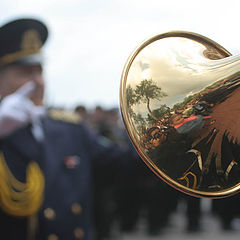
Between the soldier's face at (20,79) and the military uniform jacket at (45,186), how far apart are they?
0.16 m

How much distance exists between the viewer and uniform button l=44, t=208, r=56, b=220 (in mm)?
2465

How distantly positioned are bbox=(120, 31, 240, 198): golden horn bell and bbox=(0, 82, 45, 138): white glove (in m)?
1.38

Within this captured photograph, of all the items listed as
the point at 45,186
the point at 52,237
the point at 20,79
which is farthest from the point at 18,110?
the point at 52,237

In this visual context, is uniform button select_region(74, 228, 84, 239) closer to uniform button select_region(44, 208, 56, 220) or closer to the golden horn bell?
uniform button select_region(44, 208, 56, 220)

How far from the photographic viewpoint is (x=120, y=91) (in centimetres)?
131

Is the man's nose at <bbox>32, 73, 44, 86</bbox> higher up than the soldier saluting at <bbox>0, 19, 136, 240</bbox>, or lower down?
higher up

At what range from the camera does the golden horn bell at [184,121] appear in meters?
1.32

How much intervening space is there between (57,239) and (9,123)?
65 cm

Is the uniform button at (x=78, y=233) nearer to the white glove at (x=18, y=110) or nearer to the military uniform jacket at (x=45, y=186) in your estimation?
the military uniform jacket at (x=45, y=186)

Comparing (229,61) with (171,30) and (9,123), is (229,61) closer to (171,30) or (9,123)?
(171,30)

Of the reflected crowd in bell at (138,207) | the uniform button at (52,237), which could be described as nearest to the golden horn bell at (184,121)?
the uniform button at (52,237)

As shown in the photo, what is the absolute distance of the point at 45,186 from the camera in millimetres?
2521

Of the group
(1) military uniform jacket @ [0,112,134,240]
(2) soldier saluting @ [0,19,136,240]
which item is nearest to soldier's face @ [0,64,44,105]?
(2) soldier saluting @ [0,19,136,240]

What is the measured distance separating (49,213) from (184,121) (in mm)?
1318
